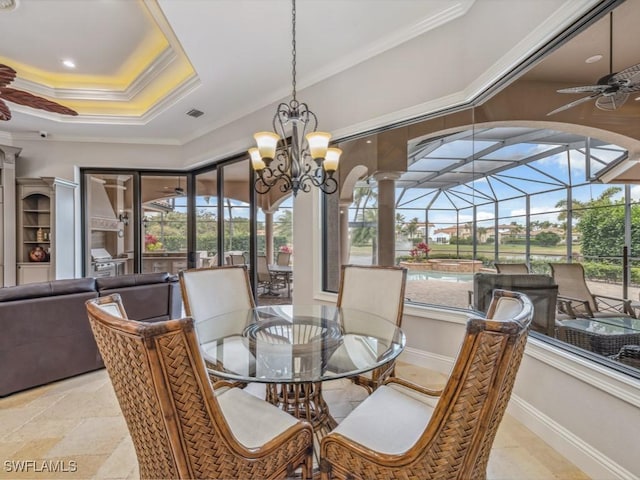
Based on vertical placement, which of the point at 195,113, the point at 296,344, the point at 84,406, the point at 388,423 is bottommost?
the point at 84,406

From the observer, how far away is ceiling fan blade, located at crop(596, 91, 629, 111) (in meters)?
1.83

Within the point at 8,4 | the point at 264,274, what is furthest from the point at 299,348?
the point at 8,4

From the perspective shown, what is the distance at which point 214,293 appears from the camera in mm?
2400

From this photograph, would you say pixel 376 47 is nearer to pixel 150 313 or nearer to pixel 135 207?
pixel 150 313

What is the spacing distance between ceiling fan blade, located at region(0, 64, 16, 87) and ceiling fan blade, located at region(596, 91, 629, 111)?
4.39 m

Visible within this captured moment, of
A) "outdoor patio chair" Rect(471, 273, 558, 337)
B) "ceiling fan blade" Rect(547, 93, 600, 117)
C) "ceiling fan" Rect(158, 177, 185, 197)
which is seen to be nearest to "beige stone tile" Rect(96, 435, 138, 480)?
"outdoor patio chair" Rect(471, 273, 558, 337)

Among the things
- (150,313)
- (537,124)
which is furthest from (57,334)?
(537,124)

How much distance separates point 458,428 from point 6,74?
13.0 feet

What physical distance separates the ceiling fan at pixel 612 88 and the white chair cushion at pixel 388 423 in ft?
7.05

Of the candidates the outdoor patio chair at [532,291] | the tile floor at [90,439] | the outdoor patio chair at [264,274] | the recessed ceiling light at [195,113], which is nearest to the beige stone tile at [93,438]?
the tile floor at [90,439]

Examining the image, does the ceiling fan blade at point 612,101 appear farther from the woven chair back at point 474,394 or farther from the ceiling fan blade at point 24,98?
the ceiling fan blade at point 24,98

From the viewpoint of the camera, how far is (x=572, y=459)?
1.70m

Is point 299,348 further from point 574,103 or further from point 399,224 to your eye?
point 574,103

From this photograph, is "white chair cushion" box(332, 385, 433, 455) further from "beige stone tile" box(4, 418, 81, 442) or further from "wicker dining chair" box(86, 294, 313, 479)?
"beige stone tile" box(4, 418, 81, 442)
